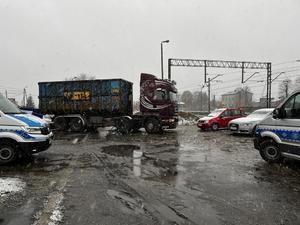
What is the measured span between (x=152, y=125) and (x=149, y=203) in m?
12.8

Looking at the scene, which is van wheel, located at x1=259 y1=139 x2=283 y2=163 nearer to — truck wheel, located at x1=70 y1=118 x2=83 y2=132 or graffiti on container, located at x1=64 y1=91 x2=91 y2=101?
graffiti on container, located at x1=64 y1=91 x2=91 y2=101

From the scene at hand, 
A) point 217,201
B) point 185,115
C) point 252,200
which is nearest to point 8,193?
point 217,201

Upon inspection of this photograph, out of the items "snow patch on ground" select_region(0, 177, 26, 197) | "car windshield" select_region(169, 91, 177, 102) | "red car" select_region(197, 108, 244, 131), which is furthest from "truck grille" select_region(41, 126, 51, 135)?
"red car" select_region(197, 108, 244, 131)

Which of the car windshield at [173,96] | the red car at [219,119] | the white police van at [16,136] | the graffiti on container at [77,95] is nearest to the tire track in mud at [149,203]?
the white police van at [16,136]

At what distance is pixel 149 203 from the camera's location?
4859mm

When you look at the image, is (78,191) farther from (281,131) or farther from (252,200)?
(281,131)

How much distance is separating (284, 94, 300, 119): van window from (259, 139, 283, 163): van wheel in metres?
1.09

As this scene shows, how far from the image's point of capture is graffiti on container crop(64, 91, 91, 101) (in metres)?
18.6

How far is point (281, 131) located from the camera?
25.0 feet

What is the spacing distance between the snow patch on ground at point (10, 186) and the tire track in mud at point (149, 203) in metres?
1.84

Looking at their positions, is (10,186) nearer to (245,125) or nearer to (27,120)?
(27,120)

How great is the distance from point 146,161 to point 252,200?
158 inches

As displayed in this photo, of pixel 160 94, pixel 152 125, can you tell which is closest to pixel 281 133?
pixel 160 94

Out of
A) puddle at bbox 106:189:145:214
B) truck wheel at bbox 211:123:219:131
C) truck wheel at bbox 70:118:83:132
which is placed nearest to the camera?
puddle at bbox 106:189:145:214
